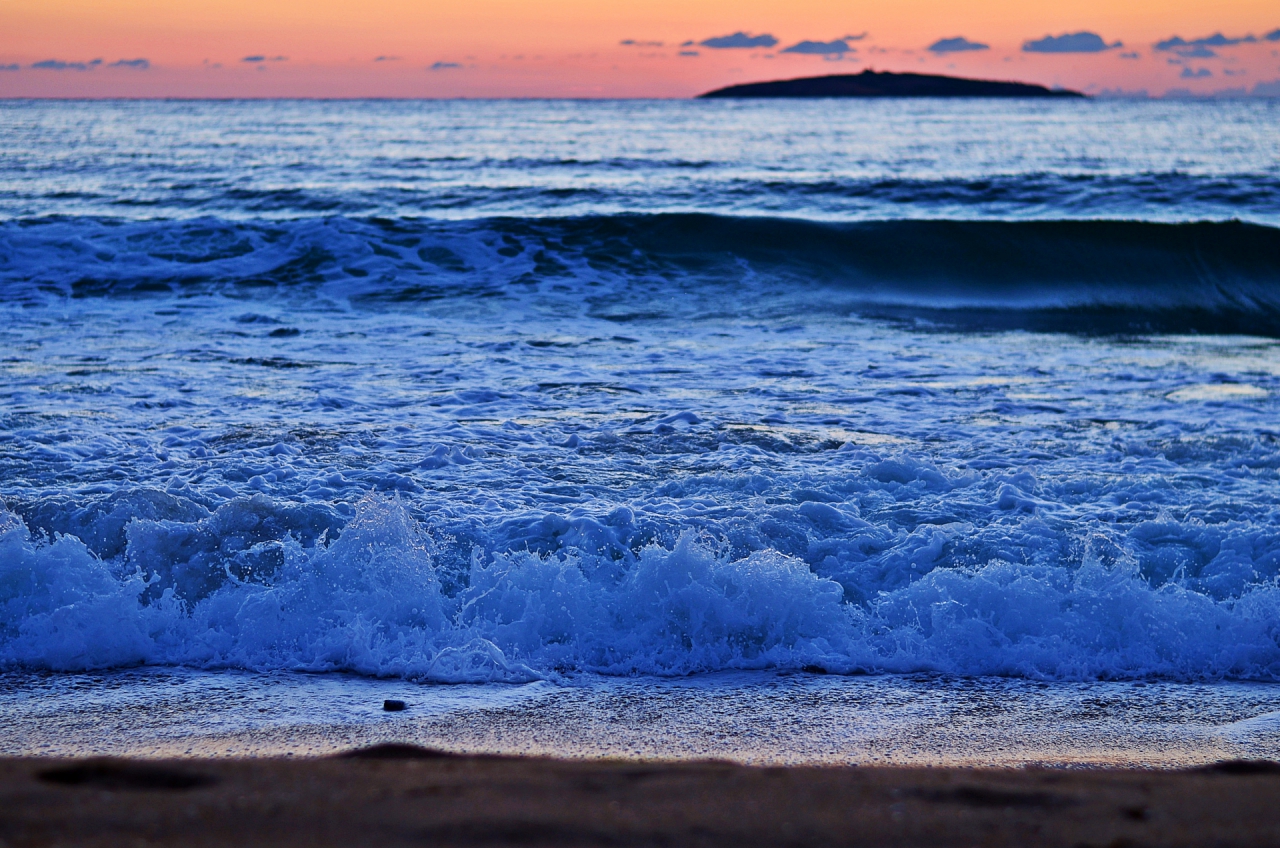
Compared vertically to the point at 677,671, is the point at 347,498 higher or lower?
higher

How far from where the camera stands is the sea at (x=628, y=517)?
10.7ft

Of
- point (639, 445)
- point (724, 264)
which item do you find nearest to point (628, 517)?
point (639, 445)

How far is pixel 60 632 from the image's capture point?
367 cm

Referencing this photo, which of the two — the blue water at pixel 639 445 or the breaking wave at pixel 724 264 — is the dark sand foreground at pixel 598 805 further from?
the breaking wave at pixel 724 264

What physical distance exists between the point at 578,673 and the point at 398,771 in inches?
55.2

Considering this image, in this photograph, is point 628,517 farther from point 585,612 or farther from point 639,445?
point 639,445

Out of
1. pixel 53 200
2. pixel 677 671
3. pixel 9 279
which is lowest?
pixel 677 671

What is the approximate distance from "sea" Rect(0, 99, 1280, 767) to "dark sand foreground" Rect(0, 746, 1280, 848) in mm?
739

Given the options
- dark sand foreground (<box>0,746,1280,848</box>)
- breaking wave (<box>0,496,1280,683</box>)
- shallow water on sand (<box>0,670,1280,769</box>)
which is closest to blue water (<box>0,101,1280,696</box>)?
breaking wave (<box>0,496,1280,683</box>)

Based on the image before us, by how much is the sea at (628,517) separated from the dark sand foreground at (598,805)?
74cm

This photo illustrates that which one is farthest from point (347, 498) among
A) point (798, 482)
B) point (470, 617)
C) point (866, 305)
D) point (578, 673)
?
Result: point (866, 305)

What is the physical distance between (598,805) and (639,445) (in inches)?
149

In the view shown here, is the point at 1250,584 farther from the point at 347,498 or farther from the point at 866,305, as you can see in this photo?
the point at 866,305

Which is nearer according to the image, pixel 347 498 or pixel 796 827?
pixel 796 827
